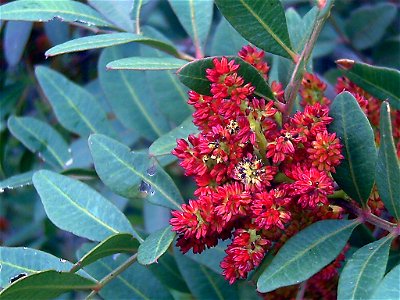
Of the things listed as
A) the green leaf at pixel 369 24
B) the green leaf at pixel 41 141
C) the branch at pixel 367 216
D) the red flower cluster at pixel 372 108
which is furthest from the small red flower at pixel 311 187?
the green leaf at pixel 369 24

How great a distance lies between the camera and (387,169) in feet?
2.77

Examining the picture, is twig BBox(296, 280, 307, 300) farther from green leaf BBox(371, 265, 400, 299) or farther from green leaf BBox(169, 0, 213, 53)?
green leaf BBox(169, 0, 213, 53)

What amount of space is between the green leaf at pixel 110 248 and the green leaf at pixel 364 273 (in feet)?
1.04

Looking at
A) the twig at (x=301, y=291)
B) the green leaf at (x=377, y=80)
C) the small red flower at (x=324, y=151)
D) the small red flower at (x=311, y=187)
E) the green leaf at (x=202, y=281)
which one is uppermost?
the green leaf at (x=377, y=80)

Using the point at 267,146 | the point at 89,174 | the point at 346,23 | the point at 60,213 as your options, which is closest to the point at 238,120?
the point at 267,146

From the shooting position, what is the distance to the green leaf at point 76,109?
1.40m

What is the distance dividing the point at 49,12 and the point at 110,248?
42 cm

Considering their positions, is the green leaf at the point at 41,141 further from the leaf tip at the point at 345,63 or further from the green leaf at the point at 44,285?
the leaf tip at the point at 345,63

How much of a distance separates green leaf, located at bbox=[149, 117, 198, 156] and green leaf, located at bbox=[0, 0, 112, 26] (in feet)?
0.76

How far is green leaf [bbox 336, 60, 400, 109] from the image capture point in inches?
40.1

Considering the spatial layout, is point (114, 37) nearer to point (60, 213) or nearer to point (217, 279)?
point (60, 213)

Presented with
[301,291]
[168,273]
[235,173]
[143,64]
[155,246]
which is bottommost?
[168,273]

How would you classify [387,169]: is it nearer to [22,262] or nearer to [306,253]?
[306,253]

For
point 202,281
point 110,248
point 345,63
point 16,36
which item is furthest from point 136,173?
point 16,36
